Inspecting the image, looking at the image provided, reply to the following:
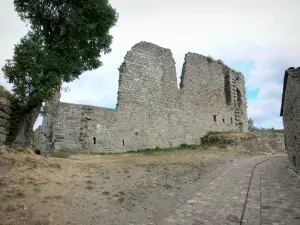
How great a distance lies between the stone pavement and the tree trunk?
7.13 metres

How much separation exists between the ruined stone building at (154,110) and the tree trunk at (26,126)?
12.1 feet

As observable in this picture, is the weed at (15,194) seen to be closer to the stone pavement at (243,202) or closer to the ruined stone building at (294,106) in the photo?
the stone pavement at (243,202)

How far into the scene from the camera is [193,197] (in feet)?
27.6

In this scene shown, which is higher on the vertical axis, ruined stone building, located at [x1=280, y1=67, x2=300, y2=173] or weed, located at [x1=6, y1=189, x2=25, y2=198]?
ruined stone building, located at [x1=280, y1=67, x2=300, y2=173]

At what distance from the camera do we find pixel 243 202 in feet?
25.1

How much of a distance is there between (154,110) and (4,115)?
1090cm

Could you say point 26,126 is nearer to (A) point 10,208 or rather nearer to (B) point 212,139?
(A) point 10,208

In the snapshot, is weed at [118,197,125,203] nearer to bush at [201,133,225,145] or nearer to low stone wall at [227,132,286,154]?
low stone wall at [227,132,286,154]

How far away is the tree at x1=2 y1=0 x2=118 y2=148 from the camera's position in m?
11.1

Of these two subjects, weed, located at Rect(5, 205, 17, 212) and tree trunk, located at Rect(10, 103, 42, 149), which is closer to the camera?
weed, located at Rect(5, 205, 17, 212)

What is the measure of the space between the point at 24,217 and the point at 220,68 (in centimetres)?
2276

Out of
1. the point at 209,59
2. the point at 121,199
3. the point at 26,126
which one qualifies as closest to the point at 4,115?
the point at 26,126

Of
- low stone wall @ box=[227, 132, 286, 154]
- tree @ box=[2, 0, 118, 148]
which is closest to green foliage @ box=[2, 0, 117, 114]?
tree @ box=[2, 0, 118, 148]

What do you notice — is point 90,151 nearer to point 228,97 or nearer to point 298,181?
point 298,181
